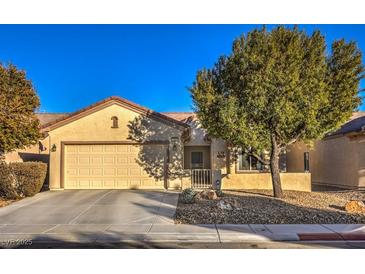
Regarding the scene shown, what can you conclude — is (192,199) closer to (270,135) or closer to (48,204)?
(270,135)

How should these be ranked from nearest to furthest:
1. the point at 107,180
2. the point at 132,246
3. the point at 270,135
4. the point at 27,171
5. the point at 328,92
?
1. the point at 132,246
2. the point at 328,92
3. the point at 270,135
4. the point at 27,171
5. the point at 107,180

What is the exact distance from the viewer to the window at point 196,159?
1733 centimetres

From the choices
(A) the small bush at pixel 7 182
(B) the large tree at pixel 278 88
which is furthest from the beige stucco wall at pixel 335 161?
(A) the small bush at pixel 7 182

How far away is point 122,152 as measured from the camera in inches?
583

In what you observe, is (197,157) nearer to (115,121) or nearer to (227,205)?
(115,121)

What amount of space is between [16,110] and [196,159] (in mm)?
9632

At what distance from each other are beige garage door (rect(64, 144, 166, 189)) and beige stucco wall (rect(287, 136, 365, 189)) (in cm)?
748

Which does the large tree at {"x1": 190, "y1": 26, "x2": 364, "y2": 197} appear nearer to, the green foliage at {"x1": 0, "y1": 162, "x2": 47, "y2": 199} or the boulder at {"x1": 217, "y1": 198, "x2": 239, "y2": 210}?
the boulder at {"x1": 217, "y1": 198, "x2": 239, "y2": 210}

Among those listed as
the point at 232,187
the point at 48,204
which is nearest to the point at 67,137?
the point at 48,204

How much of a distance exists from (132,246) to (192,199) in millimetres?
4820

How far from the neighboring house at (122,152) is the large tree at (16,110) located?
2328 millimetres

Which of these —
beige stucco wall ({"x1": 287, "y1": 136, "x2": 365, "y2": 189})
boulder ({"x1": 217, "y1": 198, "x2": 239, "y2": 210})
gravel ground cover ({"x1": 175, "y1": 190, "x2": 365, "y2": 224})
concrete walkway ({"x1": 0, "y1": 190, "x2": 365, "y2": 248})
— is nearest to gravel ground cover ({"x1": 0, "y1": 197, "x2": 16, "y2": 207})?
concrete walkway ({"x1": 0, "y1": 190, "x2": 365, "y2": 248})

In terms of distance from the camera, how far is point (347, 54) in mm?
11086

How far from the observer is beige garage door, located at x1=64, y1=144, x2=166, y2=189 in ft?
48.1
